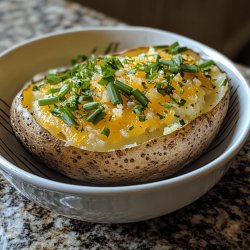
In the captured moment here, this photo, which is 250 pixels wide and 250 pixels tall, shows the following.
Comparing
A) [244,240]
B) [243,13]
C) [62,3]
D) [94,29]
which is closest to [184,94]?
→ [244,240]

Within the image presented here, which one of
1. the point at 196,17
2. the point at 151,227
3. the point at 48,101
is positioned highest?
the point at 48,101

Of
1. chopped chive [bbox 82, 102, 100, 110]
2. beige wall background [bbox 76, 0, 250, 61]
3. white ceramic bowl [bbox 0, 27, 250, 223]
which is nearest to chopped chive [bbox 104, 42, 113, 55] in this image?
white ceramic bowl [bbox 0, 27, 250, 223]

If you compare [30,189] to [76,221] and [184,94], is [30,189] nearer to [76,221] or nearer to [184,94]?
[76,221]

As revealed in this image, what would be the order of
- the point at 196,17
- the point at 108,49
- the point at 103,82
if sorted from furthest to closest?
the point at 196,17, the point at 108,49, the point at 103,82

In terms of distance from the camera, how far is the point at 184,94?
705 mm

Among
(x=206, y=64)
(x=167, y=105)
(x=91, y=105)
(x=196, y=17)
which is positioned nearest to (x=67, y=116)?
(x=91, y=105)

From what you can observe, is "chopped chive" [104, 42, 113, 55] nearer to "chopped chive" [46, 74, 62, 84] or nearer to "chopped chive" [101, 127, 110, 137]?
"chopped chive" [46, 74, 62, 84]

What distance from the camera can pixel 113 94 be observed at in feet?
2.23

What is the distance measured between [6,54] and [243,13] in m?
2.00

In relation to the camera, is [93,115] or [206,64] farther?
[206,64]

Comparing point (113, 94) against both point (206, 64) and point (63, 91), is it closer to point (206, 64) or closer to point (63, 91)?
point (63, 91)

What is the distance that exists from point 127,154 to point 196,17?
73.3 inches

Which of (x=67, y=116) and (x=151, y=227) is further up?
(x=67, y=116)

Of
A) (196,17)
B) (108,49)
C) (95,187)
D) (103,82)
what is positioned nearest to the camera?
(95,187)
